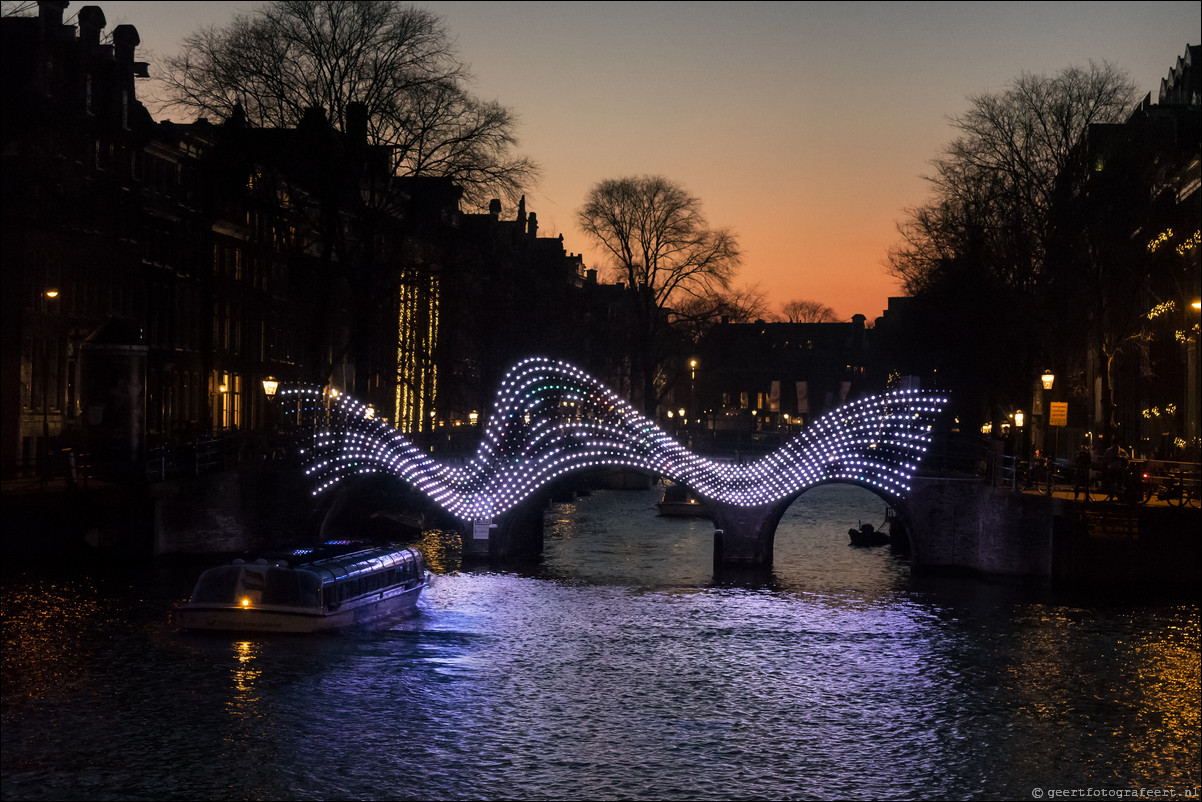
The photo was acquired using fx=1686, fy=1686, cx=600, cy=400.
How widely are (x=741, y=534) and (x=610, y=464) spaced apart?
4.61 m

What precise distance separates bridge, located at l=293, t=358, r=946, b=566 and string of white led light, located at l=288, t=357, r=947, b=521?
4 cm

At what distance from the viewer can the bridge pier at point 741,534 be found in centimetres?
4725

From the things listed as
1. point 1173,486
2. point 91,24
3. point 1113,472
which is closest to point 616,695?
point 1113,472

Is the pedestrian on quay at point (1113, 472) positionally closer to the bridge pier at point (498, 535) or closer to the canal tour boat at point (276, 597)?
the bridge pier at point (498, 535)

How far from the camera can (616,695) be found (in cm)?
2922

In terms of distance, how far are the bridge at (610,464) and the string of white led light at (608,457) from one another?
4 centimetres

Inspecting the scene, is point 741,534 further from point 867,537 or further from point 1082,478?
point 867,537

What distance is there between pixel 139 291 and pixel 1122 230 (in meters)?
34.4

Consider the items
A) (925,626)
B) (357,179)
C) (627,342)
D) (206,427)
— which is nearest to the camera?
(925,626)

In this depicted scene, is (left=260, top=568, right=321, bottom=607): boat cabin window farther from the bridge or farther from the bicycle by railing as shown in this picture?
the bicycle by railing

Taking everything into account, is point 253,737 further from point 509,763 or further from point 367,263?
point 367,263

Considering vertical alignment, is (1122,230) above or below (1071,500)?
→ above

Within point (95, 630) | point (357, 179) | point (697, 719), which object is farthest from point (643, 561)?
point (697, 719)

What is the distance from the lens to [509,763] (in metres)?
24.0
